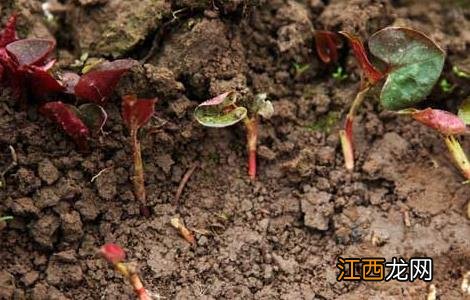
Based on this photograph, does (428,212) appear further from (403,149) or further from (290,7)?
(290,7)

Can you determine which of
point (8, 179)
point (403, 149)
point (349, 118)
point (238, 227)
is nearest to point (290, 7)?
point (349, 118)

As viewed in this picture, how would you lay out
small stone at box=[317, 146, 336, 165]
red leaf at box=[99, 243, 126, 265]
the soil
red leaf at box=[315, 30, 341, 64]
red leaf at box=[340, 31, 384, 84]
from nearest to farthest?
red leaf at box=[99, 243, 126, 265] < the soil < red leaf at box=[340, 31, 384, 84] < small stone at box=[317, 146, 336, 165] < red leaf at box=[315, 30, 341, 64]

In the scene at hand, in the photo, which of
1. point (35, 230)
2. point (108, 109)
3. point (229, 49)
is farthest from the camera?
point (229, 49)

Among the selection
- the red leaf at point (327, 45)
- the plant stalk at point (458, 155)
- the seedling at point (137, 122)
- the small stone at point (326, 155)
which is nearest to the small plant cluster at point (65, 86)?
the seedling at point (137, 122)

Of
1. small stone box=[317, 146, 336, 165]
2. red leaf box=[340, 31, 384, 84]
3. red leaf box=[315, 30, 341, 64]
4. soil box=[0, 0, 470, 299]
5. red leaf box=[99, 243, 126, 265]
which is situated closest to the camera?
red leaf box=[99, 243, 126, 265]

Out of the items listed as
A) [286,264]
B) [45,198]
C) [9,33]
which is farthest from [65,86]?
[286,264]

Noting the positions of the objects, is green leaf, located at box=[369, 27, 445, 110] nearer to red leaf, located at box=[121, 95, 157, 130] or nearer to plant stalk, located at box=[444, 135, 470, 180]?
plant stalk, located at box=[444, 135, 470, 180]

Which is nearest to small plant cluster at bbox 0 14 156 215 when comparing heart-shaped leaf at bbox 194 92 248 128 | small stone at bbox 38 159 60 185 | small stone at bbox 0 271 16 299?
small stone at bbox 38 159 60 185

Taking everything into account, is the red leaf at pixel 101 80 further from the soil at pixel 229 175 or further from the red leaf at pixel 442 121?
the red leaf at pixel 442 121

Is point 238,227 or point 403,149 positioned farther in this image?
point 403,149
